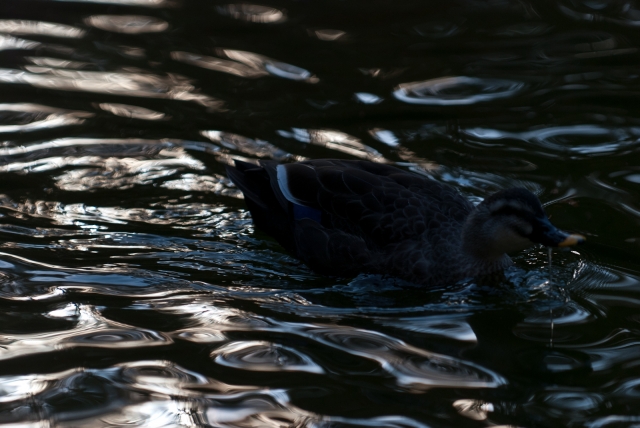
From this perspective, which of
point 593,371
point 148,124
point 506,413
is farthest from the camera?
point 148,124

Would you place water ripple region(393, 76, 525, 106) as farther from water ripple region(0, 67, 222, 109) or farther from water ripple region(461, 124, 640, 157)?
water ripple region(0, 67, 222, 109)

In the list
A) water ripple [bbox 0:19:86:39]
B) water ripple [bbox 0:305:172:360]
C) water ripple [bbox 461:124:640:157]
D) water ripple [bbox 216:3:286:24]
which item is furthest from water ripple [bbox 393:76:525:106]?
water ripple [bbox 0:305:172:360]

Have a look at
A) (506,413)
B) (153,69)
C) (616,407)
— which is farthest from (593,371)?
(153,69)

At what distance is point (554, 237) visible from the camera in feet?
19.9

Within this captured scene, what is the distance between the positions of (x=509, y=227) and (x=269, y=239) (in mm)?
2185

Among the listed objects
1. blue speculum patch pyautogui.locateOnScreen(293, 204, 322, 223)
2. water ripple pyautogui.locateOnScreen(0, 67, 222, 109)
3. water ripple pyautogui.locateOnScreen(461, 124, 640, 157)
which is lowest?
blue speculum patch pyautogui.locateOnScreen(293, 204, 322, 223)

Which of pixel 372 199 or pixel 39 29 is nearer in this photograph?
pixel 372 199

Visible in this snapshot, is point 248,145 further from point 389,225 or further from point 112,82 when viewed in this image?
point 389,225

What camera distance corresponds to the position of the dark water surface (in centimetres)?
513

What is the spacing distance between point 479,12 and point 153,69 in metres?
4.69

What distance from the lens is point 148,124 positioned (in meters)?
9.31

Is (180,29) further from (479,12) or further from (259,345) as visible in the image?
(259,345)

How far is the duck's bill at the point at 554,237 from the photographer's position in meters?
6.00

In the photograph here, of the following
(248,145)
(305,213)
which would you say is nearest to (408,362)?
(305,213)
